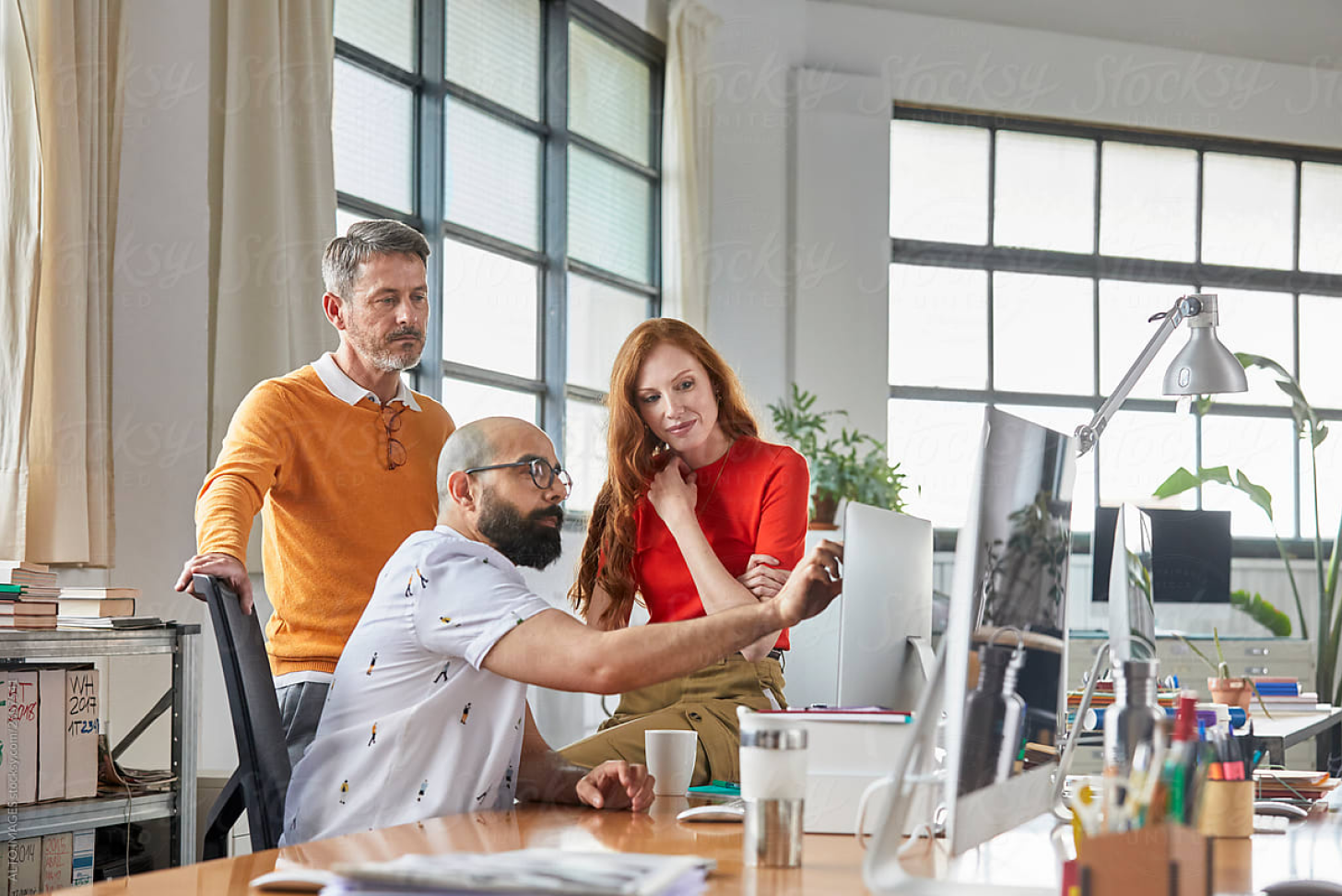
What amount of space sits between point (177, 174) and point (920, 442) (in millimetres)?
4375

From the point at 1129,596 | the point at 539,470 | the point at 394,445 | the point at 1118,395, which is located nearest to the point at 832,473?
the point at 394,445

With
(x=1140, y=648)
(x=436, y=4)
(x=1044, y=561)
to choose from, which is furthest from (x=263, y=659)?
(x=436, y=4)

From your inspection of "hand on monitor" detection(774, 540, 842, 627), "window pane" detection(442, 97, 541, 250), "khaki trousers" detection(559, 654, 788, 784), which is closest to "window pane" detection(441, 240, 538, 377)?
"window pane" detection(442, 97, 541, 250)

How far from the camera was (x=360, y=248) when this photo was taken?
2645mm

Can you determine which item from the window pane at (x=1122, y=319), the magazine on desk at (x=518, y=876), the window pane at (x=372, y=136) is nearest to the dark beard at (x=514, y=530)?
the magazine on desk at (x=518, y=876)

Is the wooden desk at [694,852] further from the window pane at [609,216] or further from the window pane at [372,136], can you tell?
the window pane at [609,216]

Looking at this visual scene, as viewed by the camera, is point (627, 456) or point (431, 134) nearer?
point (627, 456)

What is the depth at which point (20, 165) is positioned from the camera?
2.86 metres

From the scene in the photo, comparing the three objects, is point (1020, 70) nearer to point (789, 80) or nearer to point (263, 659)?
point (789, 80)

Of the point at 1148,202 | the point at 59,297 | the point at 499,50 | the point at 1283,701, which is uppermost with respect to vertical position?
the point at 499,50

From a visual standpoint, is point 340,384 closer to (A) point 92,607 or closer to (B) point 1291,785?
(A) point 92,607

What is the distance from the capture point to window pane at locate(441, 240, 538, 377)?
5008 mm

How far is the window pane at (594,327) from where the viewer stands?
18.6 ft

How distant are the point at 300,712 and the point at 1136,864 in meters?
1.85
